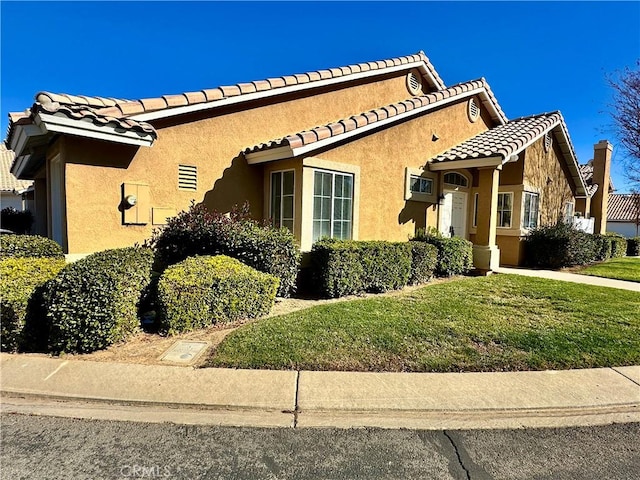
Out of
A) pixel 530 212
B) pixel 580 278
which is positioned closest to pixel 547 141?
pixel 530 212

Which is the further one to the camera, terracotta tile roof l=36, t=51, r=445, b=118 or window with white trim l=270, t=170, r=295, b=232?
window with white trim l=270, t=170, r=295, b=232

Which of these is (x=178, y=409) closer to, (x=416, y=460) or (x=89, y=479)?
(x=89, y=479)

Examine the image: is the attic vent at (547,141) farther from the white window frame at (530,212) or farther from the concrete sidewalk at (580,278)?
the concrete sidewalk at (580,278)

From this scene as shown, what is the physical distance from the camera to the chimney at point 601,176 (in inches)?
748

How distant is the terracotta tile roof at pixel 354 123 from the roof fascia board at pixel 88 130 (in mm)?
2833

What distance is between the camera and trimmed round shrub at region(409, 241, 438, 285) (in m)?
9.62

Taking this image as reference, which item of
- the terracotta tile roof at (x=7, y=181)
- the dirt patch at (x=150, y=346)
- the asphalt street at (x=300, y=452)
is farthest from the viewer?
the terracotta tile roof at (x=7, y=181)

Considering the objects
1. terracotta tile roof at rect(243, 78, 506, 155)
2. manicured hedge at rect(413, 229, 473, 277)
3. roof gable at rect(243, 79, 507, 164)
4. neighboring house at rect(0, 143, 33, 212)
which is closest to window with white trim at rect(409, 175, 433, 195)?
manicured hedge at rect(413, 229, 473, 277)

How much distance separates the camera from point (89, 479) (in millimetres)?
2750

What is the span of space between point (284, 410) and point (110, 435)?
5.11 feet

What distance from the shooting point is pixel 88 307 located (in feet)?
15.8

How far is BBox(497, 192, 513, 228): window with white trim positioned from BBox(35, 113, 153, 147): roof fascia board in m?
12.1

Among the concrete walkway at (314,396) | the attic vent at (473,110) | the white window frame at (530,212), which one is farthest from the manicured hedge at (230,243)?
the white window frame at (530,212)

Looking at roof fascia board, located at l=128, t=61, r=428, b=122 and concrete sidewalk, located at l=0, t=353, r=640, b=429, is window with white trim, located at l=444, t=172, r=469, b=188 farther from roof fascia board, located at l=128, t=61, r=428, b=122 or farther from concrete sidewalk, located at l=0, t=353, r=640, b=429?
concrete sidewalk, located at l=0, t=353, r=640, b=429
